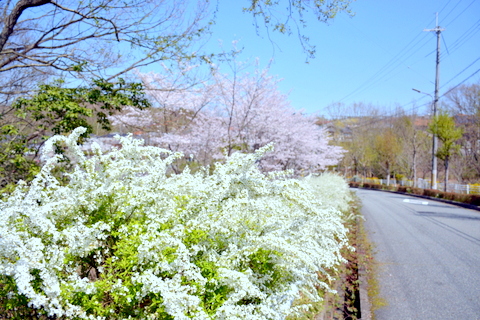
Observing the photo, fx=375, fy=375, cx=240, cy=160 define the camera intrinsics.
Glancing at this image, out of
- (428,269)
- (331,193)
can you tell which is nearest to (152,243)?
(428,269)

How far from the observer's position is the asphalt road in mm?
4906

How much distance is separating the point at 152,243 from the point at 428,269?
20.7ft

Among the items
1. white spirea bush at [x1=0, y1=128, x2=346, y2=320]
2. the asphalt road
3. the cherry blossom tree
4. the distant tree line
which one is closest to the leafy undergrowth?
the asphalt road

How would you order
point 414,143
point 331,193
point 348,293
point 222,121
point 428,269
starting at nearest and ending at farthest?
point 348,293 < point 428,269 < point 331,193 < point 222,121 < point 414,143

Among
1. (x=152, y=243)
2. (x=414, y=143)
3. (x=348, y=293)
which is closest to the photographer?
(x=152, y=243)

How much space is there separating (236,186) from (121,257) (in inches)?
38.8

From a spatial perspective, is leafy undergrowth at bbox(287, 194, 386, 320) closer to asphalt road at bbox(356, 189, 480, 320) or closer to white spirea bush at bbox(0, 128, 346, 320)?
asphalt road at bbox(356, 189, 480, 320)

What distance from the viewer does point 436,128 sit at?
25359mm

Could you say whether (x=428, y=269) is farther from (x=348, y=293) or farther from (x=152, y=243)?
(x=152, y=243)

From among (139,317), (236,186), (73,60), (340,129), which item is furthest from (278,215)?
(340,129)

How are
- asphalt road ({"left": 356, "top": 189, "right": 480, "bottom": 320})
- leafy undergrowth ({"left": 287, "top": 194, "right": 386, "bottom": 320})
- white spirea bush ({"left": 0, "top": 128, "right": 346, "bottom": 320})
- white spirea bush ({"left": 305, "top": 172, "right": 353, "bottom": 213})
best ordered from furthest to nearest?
white spirea bush ({"left": 305, "top": 172, "right": 353, "bottom": 213})
asphalt road ({"left": 356, "top": 189, "right": 480, "bottom": 320})
leafy undergrowth ({"left": 287, "top": 194, "right": 386, "bottom": 320})
white spirea bush ({"left": 0, "top": 128, "right": 346, "bottom": 320})

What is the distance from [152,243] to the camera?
2.20 meters

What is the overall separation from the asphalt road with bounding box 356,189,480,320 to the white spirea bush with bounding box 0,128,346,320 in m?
2.49

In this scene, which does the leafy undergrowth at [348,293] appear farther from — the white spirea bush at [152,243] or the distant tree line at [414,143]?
the distant tree line at [414,143]
